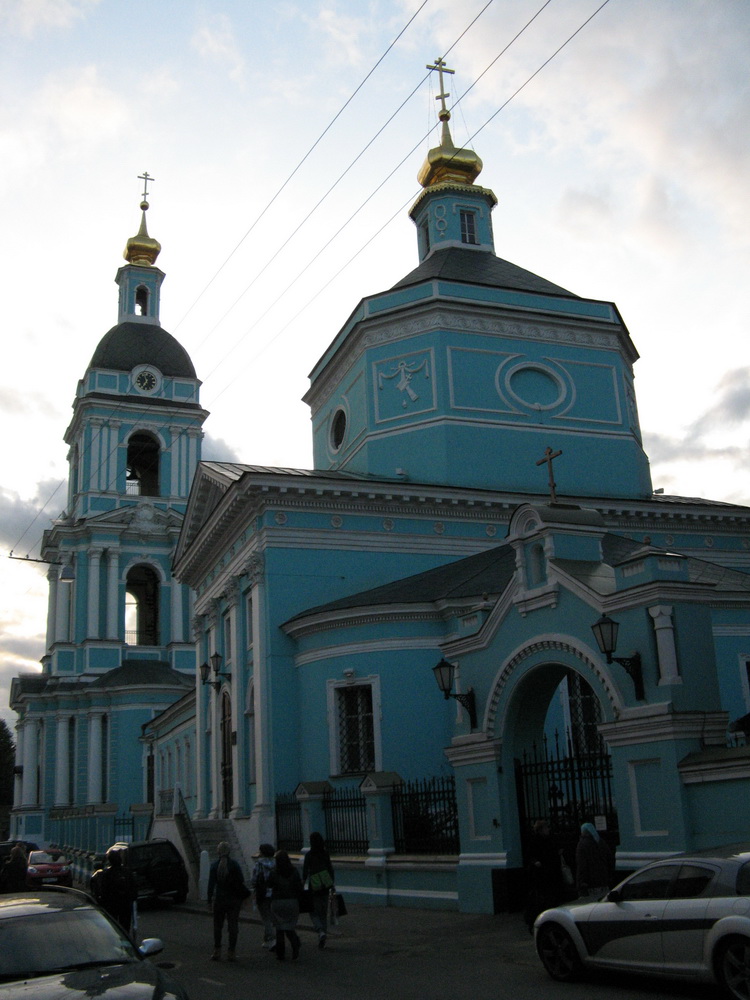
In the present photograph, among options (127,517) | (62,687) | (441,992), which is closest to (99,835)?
(62,687)

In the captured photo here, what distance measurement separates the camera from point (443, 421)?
27.0 meters

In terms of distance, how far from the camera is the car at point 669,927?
7.92m

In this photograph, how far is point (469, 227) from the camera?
33.7m

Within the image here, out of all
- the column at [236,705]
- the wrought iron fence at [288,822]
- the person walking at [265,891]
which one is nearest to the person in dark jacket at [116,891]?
the person walking at [265,891]

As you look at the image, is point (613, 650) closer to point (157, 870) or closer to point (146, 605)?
point (157, 870)

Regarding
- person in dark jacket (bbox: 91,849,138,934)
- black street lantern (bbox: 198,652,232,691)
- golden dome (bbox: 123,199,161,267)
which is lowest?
person in dark jacket (bbox: 91,849,138,934)

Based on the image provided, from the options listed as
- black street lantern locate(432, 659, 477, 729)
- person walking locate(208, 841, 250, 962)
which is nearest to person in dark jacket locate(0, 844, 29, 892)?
person walking locate(208, 841, 250, 962)

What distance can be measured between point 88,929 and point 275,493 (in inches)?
687

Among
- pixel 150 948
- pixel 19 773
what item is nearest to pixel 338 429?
pixel 150 948

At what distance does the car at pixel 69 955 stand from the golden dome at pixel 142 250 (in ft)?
174

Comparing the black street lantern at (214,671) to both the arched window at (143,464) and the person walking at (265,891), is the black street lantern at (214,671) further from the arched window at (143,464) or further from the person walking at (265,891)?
the arched window at (143,464)

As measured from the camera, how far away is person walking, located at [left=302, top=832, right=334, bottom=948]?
12719mm

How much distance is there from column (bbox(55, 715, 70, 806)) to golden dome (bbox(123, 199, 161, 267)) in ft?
84.0

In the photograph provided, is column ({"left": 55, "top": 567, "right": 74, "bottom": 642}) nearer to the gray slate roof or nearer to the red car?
the red car
